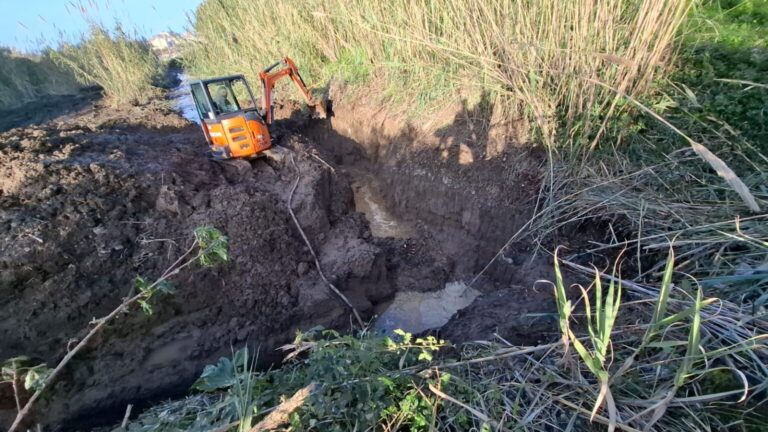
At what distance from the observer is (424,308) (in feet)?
14.3

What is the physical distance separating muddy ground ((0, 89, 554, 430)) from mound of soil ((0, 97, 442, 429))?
13 millimetres

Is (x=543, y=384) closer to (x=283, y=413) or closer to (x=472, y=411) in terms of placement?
(x=472, y=411)

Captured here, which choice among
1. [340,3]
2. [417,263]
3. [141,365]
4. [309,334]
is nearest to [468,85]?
[417,263]

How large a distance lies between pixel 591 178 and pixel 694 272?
4.41 ft

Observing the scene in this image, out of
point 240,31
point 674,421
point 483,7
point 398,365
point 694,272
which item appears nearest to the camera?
point 674,421

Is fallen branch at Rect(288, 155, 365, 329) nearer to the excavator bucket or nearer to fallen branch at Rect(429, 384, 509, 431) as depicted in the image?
fallen branch at Rect(429, 384, 509, 431)

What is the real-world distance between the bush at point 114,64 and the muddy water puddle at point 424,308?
995 cm

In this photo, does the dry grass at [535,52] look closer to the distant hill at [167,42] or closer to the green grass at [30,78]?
the distant hill at [167,42]

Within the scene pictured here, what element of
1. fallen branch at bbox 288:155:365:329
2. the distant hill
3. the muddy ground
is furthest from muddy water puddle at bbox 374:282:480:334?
the distant hill

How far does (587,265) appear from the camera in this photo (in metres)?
3.46

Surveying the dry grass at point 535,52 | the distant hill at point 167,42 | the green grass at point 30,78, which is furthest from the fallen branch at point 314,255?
the green grass at point 30,78

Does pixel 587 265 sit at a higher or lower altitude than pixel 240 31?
lower

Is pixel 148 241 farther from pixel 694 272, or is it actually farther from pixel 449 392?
pixel 694 272

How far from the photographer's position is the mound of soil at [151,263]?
3293mm
